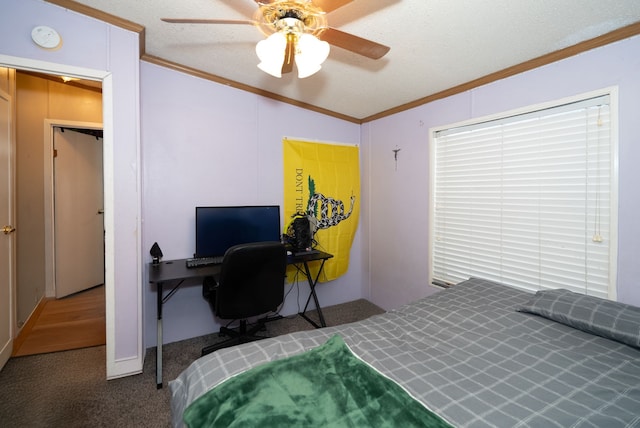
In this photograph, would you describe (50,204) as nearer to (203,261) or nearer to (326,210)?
(203,261)

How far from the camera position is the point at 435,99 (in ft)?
8.84

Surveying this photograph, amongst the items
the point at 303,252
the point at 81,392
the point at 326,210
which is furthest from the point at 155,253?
the point at 326,210

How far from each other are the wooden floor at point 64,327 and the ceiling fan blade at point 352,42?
3.00 metres

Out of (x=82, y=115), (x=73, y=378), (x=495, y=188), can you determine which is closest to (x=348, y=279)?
(x=495, y=188)

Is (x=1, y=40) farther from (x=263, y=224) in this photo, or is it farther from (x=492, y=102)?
(x=492, y=102)

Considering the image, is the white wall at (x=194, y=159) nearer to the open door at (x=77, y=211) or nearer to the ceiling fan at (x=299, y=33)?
the ceiling fan at (x=299, y=33)

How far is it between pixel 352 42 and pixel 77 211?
4.19 metres

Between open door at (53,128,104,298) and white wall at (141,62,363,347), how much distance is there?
6.84 ft

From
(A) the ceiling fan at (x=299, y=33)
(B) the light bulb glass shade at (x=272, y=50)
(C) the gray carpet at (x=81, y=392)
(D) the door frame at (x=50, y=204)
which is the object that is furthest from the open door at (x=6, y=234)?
(B) the light bulb glass shade at (x=272, y=50)

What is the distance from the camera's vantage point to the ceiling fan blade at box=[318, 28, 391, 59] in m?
1.36

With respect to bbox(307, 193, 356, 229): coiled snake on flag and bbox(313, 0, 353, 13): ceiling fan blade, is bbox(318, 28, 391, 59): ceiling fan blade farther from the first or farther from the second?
bbox(307, 193, 356, 229): coiled snake on flag

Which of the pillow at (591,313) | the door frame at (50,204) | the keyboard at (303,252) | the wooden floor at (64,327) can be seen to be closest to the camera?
the pillow at (591,313)

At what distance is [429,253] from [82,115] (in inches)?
172

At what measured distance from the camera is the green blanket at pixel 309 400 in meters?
0.85
